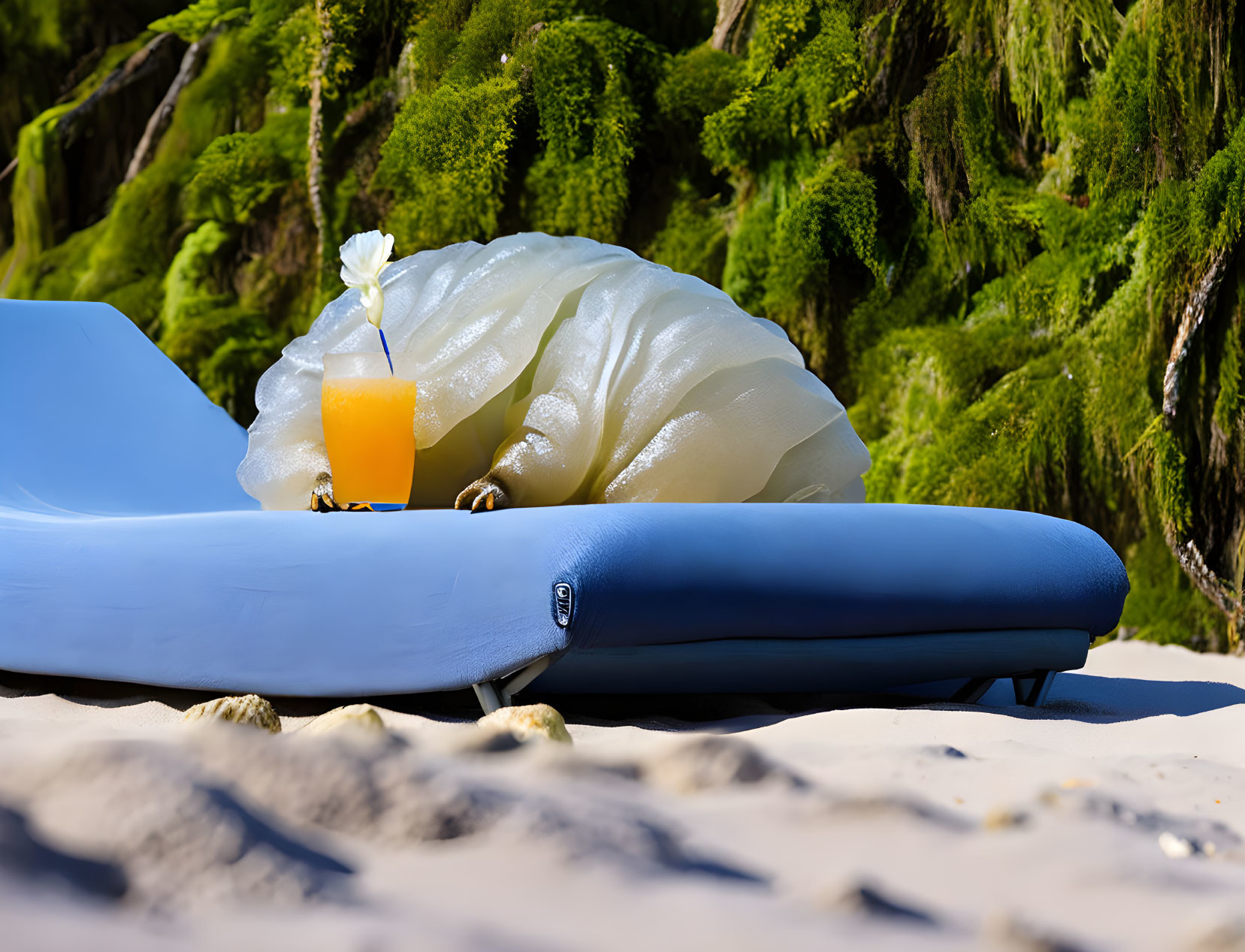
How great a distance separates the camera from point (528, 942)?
0.59 m

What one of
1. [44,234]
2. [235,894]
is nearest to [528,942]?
[235,894]

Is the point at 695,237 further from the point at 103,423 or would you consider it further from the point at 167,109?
the point at 167,109

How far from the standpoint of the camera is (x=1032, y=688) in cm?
166

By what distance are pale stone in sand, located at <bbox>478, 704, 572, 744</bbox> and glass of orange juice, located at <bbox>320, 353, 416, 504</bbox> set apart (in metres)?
0.55

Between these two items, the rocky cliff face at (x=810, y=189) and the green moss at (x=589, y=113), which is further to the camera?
the green moss at (x=589, y=113)

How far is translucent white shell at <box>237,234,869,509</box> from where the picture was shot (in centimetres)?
168

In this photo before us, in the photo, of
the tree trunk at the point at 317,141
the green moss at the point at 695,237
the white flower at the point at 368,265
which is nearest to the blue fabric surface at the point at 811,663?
the white flower at the point at 368,265

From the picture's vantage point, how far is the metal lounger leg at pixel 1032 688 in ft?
5.39

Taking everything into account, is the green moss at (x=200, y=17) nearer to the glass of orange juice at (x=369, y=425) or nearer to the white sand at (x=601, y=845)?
the glass of orange juice at (x=369, y=425)

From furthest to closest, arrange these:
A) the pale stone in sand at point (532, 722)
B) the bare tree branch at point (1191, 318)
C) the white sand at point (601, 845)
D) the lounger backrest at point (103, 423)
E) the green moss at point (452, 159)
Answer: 1. the green moss at point (452, 159)
2. the bare tree branch at point (1191, 318)
3. the lounger backrest at point (103, 423)
4. the pale stone in sand at point (532, 722)
5. the white sand at point (601, 845)

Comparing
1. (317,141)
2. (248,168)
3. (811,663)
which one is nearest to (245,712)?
(811,663)

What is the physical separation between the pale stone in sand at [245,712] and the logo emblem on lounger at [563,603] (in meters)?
0.33

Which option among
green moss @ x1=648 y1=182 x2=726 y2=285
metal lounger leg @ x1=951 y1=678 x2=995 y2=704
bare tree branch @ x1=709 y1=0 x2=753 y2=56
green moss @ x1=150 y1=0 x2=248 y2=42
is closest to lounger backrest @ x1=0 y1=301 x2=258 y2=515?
metal lounger leg @ x1=951 y1=678 x2=995 y2=704

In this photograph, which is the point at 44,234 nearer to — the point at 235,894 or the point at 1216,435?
the point at 1216,435
